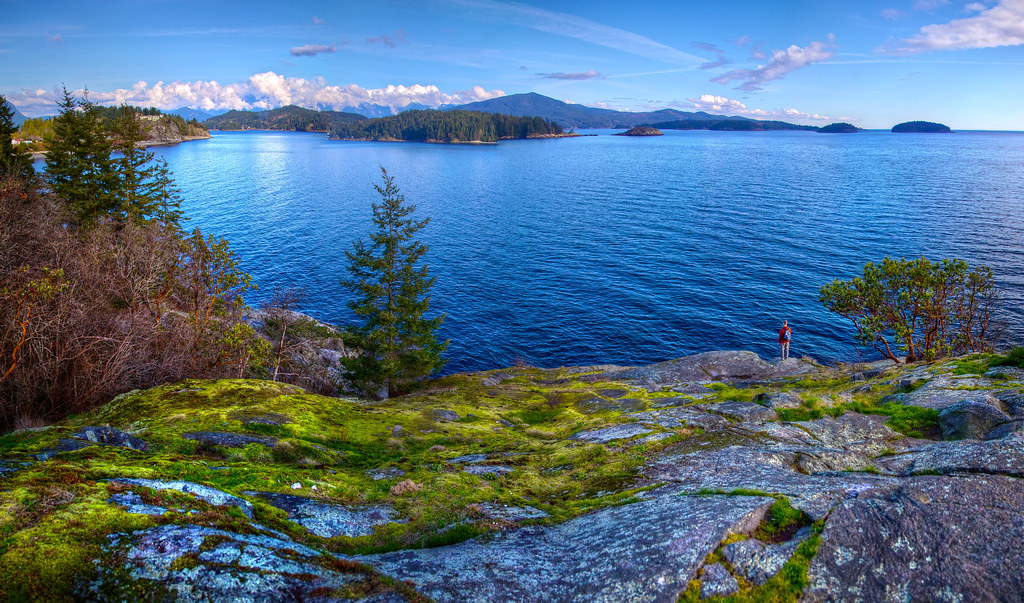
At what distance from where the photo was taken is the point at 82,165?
43188mm

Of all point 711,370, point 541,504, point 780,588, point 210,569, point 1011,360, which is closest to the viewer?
point 210,569

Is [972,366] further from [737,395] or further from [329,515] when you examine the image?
[329,515]

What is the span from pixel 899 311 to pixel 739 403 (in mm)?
21134

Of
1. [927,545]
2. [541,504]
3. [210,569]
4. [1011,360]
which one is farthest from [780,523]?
[1011,360]

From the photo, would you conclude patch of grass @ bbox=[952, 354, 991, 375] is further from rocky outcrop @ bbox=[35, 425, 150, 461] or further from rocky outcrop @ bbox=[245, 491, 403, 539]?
rocky outcrop @ bbox=[35, 425, 150, 461]

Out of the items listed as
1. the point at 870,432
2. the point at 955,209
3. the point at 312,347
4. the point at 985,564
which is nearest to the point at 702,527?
the point at 985,564

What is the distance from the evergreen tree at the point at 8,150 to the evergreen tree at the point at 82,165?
2.24 metres

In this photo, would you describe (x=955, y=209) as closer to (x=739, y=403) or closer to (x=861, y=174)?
(x=861, y=174)

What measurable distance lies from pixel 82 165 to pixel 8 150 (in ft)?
31.6

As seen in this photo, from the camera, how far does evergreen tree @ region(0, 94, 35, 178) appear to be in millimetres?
43469

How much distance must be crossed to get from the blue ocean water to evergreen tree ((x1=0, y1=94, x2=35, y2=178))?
23515 millimetres

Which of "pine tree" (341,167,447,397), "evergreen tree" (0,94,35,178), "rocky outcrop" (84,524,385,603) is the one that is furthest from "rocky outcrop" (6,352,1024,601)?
"evergreen tree" (0,94,35,178)

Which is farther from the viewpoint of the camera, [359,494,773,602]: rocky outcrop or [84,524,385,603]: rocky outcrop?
[359,494,773,602]: rocky outcrop

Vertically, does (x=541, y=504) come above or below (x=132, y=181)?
below
